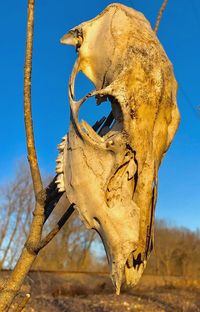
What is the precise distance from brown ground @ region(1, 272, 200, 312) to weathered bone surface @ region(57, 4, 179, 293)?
21.9ft

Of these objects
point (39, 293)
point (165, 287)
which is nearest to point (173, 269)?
point (165, 287)

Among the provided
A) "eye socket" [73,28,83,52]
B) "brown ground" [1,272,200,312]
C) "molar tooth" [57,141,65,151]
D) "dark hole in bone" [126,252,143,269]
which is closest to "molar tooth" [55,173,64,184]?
"molar tooth" [57,141,65,151]

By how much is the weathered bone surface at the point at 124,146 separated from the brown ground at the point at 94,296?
6.66 metres

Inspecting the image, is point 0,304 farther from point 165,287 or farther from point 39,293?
point 165,287

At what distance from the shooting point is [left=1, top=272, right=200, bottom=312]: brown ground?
1171 cm

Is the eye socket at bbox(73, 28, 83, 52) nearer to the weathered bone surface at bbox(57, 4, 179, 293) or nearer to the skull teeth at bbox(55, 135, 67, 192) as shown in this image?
the weathered bone surface at bbox(57, 4, 179, 293)

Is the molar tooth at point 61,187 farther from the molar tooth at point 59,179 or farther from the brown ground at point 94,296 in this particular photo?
the brown ground at point 94,296

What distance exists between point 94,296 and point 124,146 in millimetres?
14648

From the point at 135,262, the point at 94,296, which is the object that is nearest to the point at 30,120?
the point at 135,262

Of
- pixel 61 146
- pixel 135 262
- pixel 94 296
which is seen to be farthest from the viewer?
pixel 94 296

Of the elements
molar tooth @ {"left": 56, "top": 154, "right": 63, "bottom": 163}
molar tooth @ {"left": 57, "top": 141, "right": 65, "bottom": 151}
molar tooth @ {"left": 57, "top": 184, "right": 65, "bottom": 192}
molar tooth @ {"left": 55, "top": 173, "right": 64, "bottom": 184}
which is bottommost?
molar tooth @ {"left": 57, "top": 184, "right": 65, "bottom": 192}

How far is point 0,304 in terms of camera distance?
136cm

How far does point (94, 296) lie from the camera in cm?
1514

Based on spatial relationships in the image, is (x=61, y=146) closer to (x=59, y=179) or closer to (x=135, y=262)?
(x=59, y=179)
